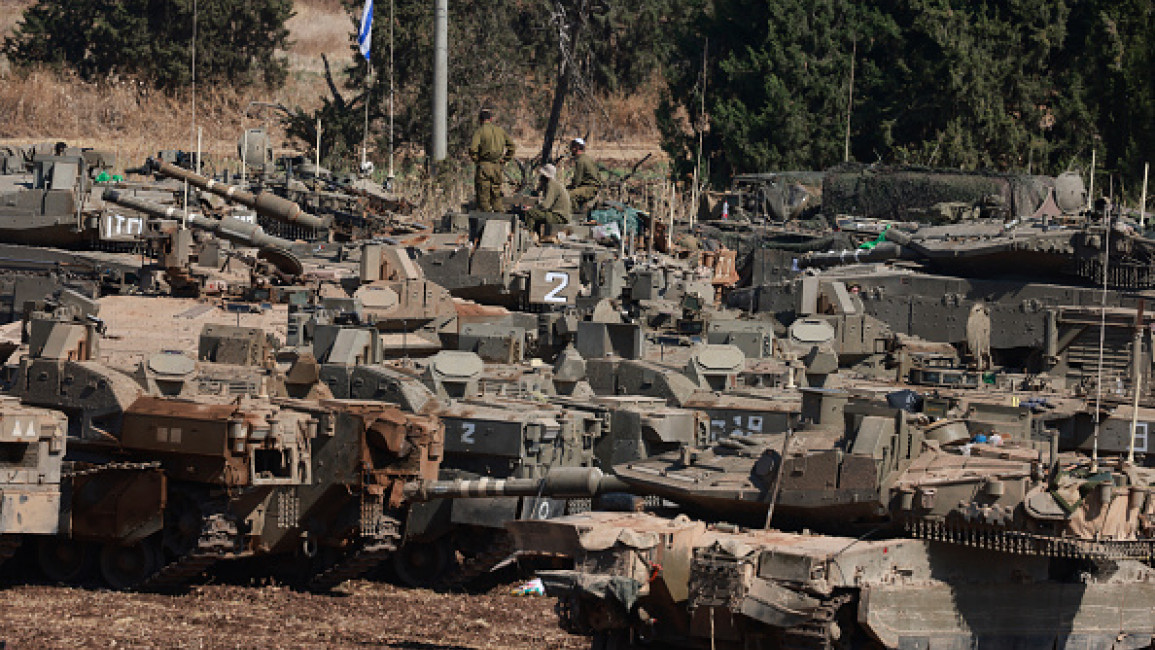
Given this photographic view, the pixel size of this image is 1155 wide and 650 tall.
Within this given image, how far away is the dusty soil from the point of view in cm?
1812

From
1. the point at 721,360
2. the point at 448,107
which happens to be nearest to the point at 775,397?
the point at 721,360

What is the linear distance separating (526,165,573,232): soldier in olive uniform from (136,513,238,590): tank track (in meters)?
15.2

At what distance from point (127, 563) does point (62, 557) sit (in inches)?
30.7

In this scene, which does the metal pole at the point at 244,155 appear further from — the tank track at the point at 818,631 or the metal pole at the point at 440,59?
the tank track at the point at 818,631

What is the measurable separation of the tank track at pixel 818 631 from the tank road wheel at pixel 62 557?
28.2ft

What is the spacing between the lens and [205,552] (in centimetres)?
2075

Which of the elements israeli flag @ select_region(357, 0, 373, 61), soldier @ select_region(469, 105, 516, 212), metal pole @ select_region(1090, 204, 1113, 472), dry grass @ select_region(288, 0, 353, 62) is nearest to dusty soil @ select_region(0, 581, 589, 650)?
metal pole @ select_region(1090, 204, 1113, 472)

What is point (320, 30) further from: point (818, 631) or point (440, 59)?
point (818, 631)

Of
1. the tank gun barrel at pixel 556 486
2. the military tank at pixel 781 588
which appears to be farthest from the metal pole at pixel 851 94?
the military tank at pixel 781 588

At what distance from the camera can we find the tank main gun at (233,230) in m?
30.2

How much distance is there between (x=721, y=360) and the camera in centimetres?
2572

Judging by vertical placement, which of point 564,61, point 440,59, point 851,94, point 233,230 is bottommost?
point 233,230

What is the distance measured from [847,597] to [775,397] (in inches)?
304

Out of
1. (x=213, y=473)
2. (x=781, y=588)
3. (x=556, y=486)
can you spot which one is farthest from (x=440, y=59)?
(x=781, y=588)
